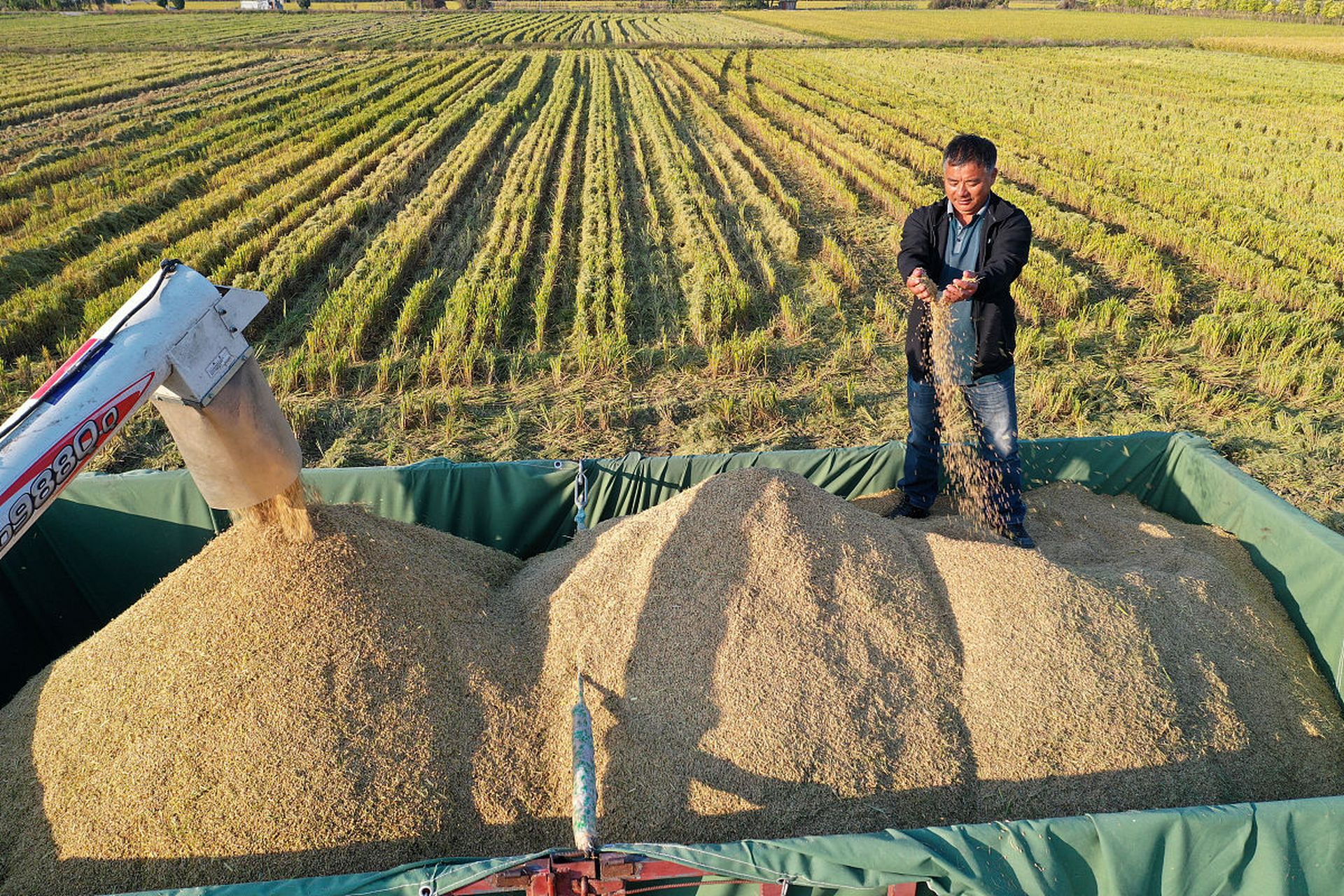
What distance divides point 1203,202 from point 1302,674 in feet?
26.0

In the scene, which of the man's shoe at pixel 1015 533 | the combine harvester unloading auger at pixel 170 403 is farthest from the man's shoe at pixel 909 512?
the combine harvester unloading auger at pixel 170 403

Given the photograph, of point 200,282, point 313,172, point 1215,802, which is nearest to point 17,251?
point 313,172

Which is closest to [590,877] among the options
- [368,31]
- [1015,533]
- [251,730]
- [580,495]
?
[251,730]

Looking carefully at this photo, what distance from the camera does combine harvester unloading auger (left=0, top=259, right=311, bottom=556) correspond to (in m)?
1.34

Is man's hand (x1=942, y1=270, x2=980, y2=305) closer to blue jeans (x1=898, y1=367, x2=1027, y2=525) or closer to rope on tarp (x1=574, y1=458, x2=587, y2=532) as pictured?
blue jeans (x1=898, y1=367, x2=1027, y2=525)

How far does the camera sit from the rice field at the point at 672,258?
4973 mm

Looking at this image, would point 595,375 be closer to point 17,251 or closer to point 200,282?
point 200,282

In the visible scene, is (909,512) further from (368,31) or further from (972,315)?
(368,31)

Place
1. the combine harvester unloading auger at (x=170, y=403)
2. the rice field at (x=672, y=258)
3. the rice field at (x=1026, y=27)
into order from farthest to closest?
the rice field at (x=1026, y=27) → the rice field at (x=672, y=258) → the combine harvester unloading auger at (x=170, y=403)

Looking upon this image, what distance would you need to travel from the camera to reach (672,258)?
7590mm

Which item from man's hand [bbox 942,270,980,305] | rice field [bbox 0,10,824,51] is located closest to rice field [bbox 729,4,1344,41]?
rice field [bbox 0,10,824,51]

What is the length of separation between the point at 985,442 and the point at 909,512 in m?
0.41

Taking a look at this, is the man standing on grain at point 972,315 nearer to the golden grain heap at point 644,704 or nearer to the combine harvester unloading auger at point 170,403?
the golden grain heap at point 644,704

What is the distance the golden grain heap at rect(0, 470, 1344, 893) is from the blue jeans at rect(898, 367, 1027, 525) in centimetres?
62
